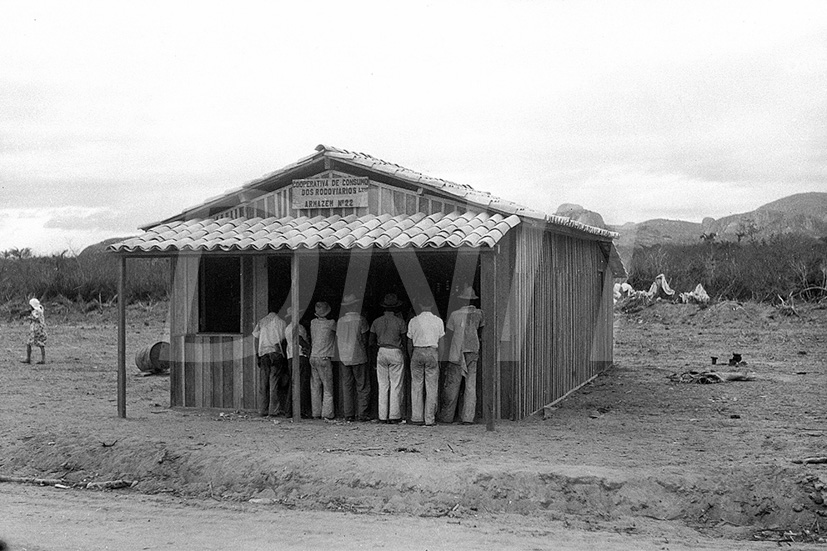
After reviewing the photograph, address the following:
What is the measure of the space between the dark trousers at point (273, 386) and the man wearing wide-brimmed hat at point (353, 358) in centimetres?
93

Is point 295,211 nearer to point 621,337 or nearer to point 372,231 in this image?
point 372,231

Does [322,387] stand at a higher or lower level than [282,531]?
higher

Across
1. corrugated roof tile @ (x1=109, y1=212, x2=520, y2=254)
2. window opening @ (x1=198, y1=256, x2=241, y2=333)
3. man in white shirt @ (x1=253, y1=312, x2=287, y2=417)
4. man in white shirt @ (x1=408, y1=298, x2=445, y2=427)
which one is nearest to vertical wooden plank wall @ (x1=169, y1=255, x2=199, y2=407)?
window opening @ (x1=198, y1=256, x2=241, y2=333)

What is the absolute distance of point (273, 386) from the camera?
42.9ft

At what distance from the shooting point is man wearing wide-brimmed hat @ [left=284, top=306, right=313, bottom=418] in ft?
41.7

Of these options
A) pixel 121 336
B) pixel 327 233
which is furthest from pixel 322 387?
pixel 121 336

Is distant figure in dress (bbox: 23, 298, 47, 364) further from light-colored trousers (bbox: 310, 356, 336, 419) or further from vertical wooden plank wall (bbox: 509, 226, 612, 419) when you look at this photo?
vertical wooden plank wall (bbox: 509, 226, 612, 419)

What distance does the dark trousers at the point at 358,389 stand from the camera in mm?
12789

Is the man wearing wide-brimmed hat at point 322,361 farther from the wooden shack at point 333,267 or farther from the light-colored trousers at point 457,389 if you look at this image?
the light-colored trousers at point 457,389

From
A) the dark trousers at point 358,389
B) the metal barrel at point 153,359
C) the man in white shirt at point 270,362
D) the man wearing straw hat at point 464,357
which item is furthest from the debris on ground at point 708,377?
the metal barrel at point 153,359

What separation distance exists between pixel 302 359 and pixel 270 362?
48 centimetres

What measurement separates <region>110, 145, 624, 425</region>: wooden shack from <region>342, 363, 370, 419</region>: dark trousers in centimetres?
117

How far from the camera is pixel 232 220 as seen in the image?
13555mm

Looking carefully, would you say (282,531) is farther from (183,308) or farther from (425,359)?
(183,308)
